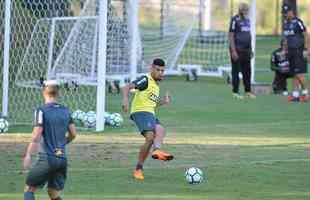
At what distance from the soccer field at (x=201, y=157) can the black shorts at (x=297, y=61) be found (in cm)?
183

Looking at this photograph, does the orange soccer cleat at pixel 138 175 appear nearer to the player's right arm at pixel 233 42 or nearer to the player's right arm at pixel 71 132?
the player's right arm at pixel 71 132

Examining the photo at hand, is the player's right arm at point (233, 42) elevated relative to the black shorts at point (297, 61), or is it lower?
elevated

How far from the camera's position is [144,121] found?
1266 centimetres

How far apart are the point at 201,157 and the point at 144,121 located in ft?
6.21

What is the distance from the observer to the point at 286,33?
23703 mm

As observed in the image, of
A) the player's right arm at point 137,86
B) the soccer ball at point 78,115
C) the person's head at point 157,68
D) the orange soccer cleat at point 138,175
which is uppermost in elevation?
the person's head at point 157,68

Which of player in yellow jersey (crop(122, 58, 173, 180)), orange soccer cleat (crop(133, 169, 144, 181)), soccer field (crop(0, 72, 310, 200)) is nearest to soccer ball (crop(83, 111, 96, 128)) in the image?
soccer field (crop(0, 72, 310, 200))

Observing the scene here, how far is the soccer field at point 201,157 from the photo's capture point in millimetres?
11516

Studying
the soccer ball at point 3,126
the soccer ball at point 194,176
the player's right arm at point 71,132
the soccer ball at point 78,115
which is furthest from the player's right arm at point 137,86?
the soccer ball at point 78,115

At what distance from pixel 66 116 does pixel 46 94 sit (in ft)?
0.92

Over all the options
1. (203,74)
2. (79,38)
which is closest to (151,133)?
(79,38)

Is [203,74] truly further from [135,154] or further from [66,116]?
[66,116]

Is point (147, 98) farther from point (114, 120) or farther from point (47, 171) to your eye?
point (114, 120)

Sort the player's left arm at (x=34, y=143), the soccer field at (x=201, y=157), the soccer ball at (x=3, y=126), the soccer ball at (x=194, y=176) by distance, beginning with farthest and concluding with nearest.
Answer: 1. the soccer ball at (x=3, y=126)
2. the soccer ball at (x=194, y=176)
3. the soccer field at (x=201, y=157)
4. the player's left arm at (x=34, y=143)
